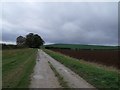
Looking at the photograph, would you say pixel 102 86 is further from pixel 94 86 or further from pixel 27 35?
pixel 27 35

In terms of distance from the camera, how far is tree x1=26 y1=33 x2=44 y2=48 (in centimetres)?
15730

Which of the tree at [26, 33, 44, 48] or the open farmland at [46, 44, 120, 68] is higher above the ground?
the tree at [26, 33, 44, 48]

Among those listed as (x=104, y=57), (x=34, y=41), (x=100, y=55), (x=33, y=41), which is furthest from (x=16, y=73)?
(x=33, y=41)

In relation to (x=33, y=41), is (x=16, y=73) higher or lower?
lower

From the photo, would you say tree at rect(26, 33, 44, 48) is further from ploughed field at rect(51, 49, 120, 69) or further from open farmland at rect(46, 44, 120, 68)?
ploughed field at rect(51, 49, 120, 69)

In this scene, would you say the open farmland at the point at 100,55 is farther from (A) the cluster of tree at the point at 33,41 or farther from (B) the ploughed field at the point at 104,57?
(A) the cluster of tree at the point at 33,41

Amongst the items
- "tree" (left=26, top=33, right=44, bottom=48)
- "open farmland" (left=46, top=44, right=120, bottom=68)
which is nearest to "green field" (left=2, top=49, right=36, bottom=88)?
"open farmland" (left=46, top=44, right=120, bottom=68)

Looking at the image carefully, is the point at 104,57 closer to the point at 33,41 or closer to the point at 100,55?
the point at 100,55

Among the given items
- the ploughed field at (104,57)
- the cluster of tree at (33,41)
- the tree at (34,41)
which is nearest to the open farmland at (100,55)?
the ploughed field at (104,57)

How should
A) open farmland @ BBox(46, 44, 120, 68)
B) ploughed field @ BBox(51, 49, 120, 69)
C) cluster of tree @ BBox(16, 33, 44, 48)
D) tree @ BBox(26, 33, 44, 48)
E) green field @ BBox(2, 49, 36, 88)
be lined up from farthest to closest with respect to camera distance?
cluster of tree @ BBox(16, 33, 44, 48) → tree @ BBox(26, 33, 44, 48) → open farmland @ BBox(46, 44, 120, 68) → ploughed field @ BBox(51, 49, 120, 69) → green field @ BBox(2, 49, 36, 88)

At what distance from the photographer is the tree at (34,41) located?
516ft

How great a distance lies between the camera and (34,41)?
159250 millimetres

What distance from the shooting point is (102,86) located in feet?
38.2

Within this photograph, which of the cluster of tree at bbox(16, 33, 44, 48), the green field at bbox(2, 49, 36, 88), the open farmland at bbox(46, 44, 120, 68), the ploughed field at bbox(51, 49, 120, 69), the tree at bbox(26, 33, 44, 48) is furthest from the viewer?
the cluster of tree at bbox(16, 33, 44, 48)
